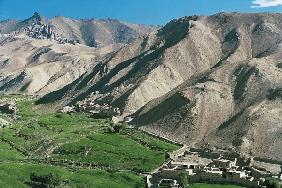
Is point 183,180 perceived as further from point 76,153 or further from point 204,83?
point 204,83

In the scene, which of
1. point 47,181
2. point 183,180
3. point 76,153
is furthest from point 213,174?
point 76,153

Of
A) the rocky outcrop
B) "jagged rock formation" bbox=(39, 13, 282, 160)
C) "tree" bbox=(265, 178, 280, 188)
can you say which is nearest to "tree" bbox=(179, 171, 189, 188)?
"tree" bbox=(265, 178, 280, 188)

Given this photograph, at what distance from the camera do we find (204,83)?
12988 cm

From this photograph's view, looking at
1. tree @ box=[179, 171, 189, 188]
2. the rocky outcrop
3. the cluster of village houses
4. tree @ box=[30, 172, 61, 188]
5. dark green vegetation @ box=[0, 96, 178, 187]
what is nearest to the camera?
tree @ box=[179, 171, 189, 188]

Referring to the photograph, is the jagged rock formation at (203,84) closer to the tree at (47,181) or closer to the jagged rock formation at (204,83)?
the jagged rock formation at (204,83)

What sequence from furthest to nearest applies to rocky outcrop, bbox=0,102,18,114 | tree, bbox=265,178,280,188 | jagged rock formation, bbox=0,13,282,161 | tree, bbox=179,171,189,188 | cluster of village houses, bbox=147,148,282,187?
1. rocky outcrop, bbox=0,102,18,114
2. jagged rock formation, bbox=0,13,282,161
3. cluster of village houses, bbox=147,148,282,187
4. tree, bbox=179,171,189,188
5. tree, bbox=265,178,280,188

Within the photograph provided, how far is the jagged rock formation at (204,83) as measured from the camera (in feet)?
342

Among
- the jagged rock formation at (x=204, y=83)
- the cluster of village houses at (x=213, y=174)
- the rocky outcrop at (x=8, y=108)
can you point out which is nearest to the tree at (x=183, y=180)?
the cluster of village houses at (x=213, y=174)

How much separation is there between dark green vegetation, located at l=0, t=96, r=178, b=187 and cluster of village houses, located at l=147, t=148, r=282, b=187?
3.18 meters

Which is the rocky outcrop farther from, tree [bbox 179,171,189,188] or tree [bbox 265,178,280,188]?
tree [bbox 265,178,280,188]

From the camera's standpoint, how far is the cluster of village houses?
77.4 m

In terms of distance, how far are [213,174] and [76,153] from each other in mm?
26639

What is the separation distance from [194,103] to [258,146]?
974 inches

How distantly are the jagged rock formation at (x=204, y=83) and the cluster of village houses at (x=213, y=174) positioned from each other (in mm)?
9703
